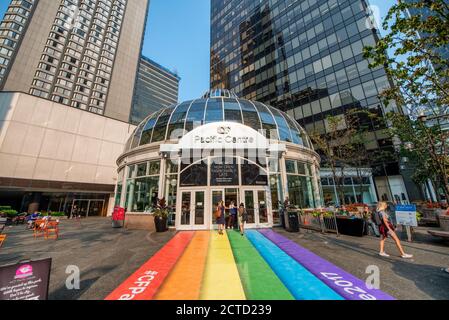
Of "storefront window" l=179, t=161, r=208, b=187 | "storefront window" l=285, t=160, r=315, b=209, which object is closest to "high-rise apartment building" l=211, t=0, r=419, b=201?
"storefront window" l=285, t=160, r=315, b=209

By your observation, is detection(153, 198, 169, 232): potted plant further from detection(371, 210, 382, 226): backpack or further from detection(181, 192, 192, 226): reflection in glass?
detection(371, 210, 382, 226): backpack

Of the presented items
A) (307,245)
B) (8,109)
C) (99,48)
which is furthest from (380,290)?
(99,48)

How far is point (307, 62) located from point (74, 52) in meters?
75.0

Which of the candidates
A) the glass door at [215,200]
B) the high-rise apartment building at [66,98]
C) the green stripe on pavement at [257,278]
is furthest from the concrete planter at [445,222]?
the high-rise apartment building at [66,98]

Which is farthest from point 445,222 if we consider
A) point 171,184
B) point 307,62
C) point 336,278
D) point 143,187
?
point 307,62

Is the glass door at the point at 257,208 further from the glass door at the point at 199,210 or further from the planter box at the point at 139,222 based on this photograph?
the planter box at the point at 139,222

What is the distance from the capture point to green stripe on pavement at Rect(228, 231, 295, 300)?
12.7 ft

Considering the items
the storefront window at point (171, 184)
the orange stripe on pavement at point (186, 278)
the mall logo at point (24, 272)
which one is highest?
the storefront window at point (171, 184)

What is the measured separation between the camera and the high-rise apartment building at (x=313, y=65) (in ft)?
92.0

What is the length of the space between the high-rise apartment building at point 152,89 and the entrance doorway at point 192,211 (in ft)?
314

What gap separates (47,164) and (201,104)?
2605 cm

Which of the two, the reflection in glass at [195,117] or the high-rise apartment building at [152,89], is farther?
the high-rise apartment building at [152,89]

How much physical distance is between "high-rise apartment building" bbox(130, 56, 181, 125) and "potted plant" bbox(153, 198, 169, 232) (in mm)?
95433

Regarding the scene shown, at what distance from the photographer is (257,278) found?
4746mm
